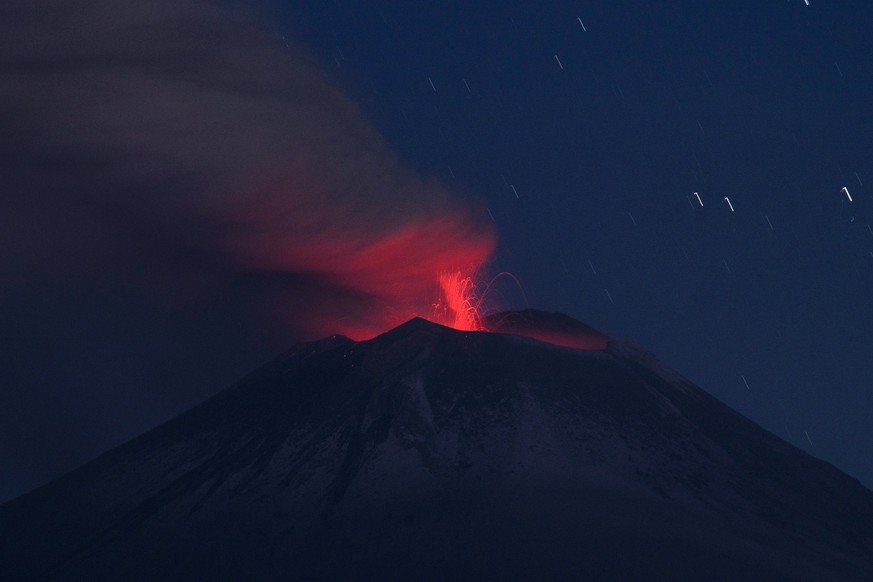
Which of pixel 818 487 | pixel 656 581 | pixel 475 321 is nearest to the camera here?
pixel 656 581

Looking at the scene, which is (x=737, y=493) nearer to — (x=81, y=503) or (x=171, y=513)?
(x=171, y=513)

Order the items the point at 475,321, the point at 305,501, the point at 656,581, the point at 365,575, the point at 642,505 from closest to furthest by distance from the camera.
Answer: the point at 656,581 → the point at 365,575 → the point at 642,505 → the point at 305,501 → the point at 475,321

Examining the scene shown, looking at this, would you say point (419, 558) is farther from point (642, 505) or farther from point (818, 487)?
point (818, 487)

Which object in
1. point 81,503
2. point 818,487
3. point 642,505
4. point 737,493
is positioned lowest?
point 818,487

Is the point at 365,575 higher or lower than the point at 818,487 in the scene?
higher

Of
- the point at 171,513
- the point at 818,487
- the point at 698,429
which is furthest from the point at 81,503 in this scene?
the point at 818,487

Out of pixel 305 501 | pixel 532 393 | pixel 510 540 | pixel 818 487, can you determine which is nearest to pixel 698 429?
pixel 818 487

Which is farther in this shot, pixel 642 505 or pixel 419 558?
pixel 642 505
